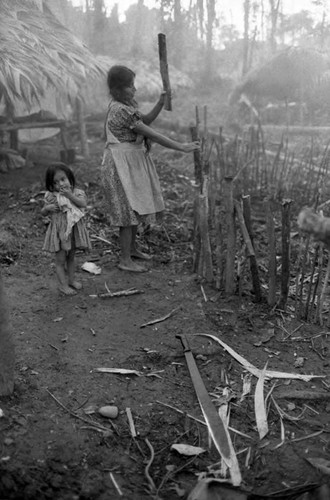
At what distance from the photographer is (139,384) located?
7.77ft

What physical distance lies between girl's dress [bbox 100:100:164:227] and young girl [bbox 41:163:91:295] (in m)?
0.37

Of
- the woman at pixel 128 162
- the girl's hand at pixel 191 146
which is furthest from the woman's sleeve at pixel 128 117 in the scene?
the girl's hand at pixel 191 146

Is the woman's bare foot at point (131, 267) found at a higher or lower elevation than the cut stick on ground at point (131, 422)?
higher

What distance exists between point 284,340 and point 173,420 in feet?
3.12

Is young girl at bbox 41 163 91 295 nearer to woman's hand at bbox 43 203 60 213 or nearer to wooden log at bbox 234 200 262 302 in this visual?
woman's hand at bbox 43 203 60 213

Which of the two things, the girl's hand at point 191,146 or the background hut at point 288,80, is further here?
the background hut at point 288,80

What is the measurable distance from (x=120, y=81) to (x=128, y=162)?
20.7 inches

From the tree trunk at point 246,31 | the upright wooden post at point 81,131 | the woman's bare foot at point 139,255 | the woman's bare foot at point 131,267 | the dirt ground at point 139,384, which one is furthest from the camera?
the tree trunk at point 246,31

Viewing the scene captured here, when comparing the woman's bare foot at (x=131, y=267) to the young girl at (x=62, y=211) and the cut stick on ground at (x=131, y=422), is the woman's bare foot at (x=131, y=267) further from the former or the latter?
the cut stick on ground at (x=131, y=422)

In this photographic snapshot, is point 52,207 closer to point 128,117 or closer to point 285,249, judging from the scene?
point 128,117

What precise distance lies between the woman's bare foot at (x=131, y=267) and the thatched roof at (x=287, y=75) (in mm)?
8924

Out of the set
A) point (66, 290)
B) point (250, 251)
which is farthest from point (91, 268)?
point (250, 251)

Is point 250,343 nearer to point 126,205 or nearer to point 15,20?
point 126,205

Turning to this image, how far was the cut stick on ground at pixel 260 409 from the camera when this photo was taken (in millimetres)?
2092
